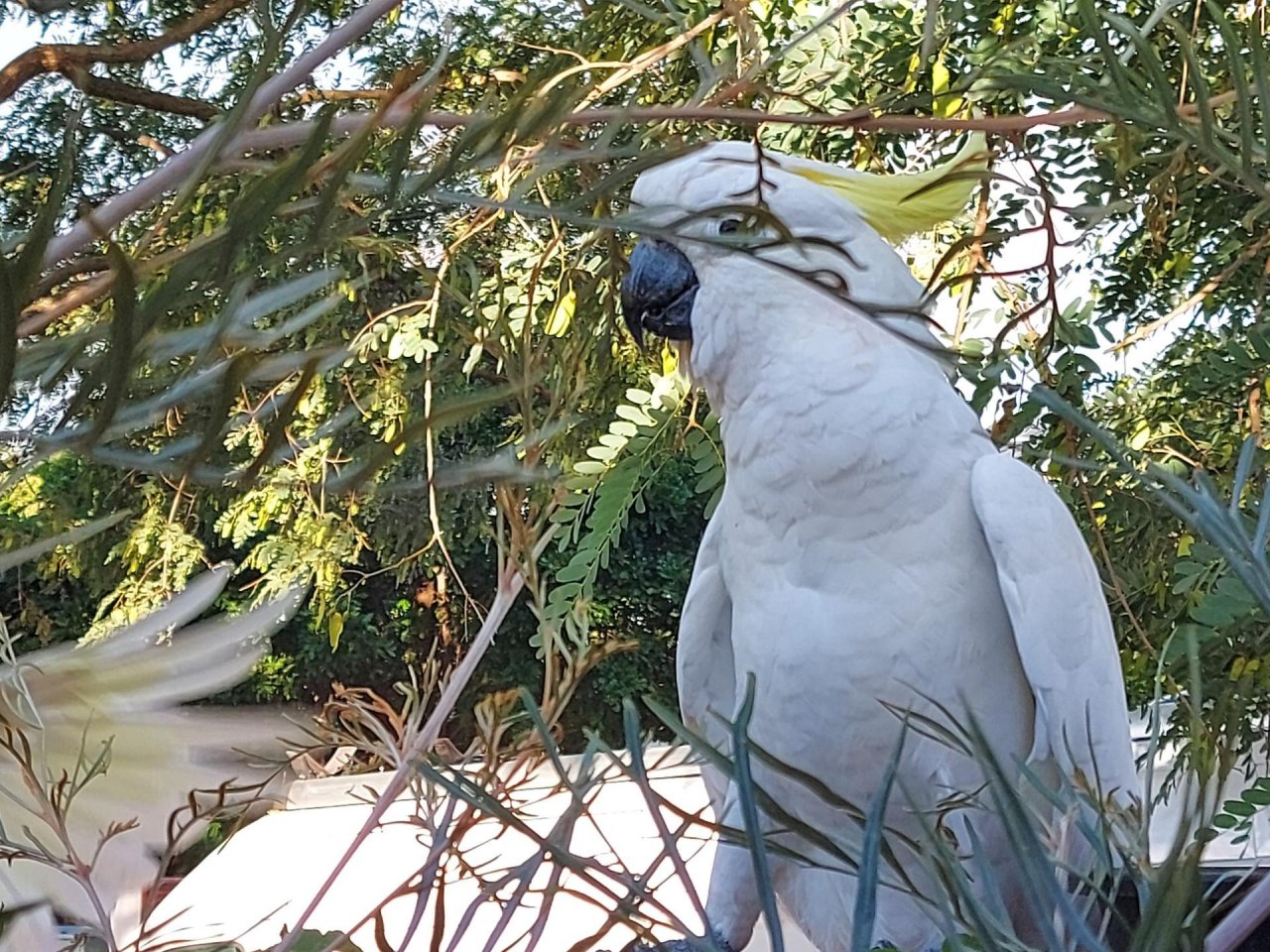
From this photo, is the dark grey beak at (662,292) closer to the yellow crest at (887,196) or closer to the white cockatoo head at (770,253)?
the white cockatoo head at (770,253)

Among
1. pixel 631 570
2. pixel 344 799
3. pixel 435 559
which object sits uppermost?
pixel 435 559

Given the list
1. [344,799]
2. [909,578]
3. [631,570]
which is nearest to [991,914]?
[909,578]

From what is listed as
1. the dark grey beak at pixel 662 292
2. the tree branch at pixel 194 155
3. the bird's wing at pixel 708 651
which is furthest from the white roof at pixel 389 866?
the tree branch at pixel 194 155

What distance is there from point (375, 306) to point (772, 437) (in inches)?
53.5

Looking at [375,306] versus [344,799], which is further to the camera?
[375,306]

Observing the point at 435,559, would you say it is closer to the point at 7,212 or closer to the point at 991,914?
the point at 7,212

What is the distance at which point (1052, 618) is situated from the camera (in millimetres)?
730

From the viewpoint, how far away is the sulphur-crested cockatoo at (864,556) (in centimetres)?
74

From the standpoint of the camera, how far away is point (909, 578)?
754mm

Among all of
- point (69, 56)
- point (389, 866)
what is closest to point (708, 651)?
point (389, 866)

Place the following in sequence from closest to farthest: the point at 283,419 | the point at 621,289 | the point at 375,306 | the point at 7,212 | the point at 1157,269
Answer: the point at 283,419 < the point at 621,289 < the point at 7,212 < the point at 1157,269 < the point at 375,306

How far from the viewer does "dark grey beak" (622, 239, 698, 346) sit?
0.86 meters

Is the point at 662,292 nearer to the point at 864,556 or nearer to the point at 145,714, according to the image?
the point at 864,556

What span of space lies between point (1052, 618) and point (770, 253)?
0.93 ft
